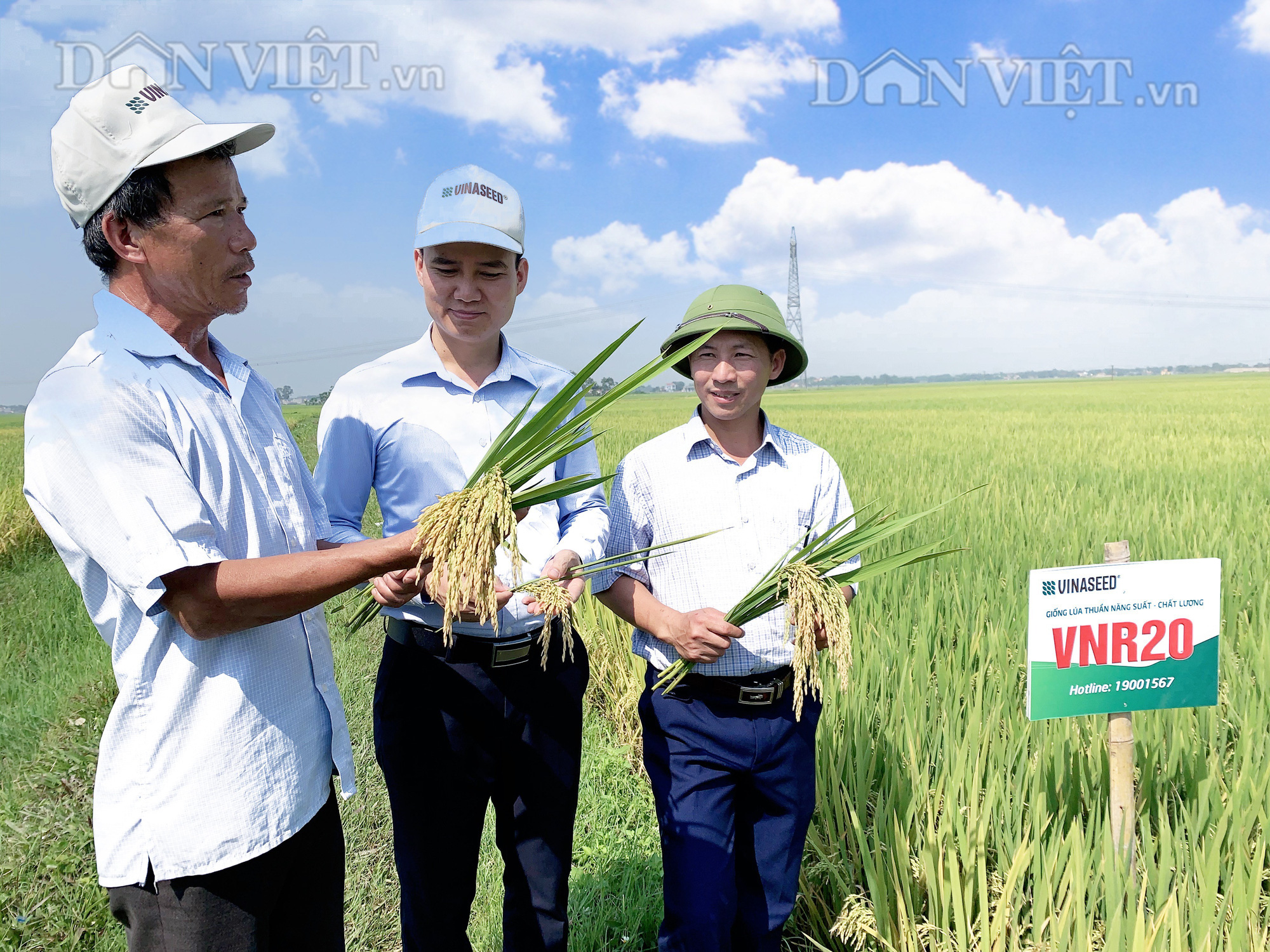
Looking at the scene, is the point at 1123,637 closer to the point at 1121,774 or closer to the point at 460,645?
the point at 1121,774

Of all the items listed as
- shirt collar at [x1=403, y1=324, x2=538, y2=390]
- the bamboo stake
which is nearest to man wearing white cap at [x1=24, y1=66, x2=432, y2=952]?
shirt collar at [x1=403, y1=324, x2=538, y2=390]

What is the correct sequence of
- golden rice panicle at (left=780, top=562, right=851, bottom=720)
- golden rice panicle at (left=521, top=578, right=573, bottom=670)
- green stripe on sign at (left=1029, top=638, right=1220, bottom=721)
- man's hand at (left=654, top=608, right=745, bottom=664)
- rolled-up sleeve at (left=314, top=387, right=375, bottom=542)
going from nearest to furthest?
golden rice panicle at (left=521, top=578, right=573, bottom=670) < golden rice panicle at (left=780, top=562, right=851, bottom=720) < man's hand at (left=654, top=608, right=745, bottom=664) < green stripe on sign at (left=1029, top=638, right=1220, bottom=721) < rolled-up sleeve at (left=314, top=387, right=375, bottom=542)

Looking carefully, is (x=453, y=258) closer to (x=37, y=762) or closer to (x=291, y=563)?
(x=291, y=563)

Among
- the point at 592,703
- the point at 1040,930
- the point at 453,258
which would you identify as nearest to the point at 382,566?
the point at 453,258

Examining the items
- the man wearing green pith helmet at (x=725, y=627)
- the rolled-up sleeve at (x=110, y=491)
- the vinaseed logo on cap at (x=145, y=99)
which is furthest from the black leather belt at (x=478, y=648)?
the vinaseed logo on cap at (x=145, y=99)

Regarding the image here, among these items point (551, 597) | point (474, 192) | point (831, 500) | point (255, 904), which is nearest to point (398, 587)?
point (551, 597)

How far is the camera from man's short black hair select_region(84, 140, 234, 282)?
1291 millimetres

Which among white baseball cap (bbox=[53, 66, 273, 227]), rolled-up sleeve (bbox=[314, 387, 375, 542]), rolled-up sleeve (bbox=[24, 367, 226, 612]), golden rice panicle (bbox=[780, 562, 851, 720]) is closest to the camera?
rolled-up sleeve (bbox=[24, 367, 226, 612])

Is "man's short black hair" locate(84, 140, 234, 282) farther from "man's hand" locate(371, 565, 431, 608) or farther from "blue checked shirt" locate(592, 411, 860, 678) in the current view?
"blue checked shirt" locate(592, 411, 860, 678)

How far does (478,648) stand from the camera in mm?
1874

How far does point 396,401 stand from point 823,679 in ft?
6.14

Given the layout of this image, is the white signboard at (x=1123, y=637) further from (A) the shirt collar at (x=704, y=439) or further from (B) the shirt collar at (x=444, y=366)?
(B) the shirt collar at (x=444, y=366)

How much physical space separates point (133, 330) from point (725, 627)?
50.8 inches

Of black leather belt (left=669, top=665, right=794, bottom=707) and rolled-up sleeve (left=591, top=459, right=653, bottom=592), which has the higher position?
rolled-up sleeve (left=591, top=459, right=653, bottom=592)
